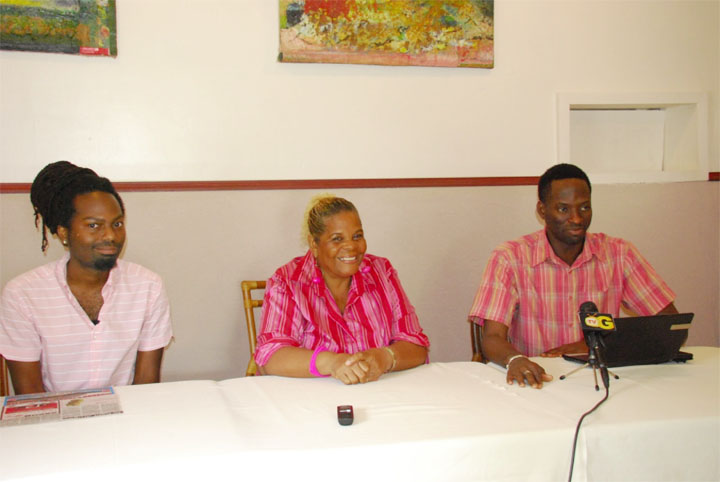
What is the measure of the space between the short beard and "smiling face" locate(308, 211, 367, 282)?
0.72 m

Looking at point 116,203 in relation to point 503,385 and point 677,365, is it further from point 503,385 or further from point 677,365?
point 677,365

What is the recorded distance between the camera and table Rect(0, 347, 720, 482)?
132cm

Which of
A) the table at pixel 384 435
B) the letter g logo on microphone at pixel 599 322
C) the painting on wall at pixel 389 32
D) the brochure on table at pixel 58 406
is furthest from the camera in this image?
the painting on wall at pixel 389 32

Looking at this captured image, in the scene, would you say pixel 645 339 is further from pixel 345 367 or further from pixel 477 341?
pixel 345 367

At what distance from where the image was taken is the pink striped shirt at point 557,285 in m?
2.54

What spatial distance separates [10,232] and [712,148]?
141 inches

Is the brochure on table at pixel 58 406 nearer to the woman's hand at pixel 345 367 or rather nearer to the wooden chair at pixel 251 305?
the woman's hand at pixel 345 367

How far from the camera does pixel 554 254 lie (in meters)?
2.56

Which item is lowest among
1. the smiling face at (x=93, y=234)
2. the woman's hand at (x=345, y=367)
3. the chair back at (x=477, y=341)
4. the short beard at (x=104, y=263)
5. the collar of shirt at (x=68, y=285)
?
the chair back at (x=477, y=341)

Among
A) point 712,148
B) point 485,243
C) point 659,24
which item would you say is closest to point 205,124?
point 485,243

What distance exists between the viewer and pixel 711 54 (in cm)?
353

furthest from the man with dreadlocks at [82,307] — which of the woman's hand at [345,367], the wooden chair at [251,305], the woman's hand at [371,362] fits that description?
the woman's hand at [371,362]

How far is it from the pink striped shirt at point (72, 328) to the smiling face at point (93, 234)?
0.24 ft

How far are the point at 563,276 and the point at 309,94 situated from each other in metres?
1.42
